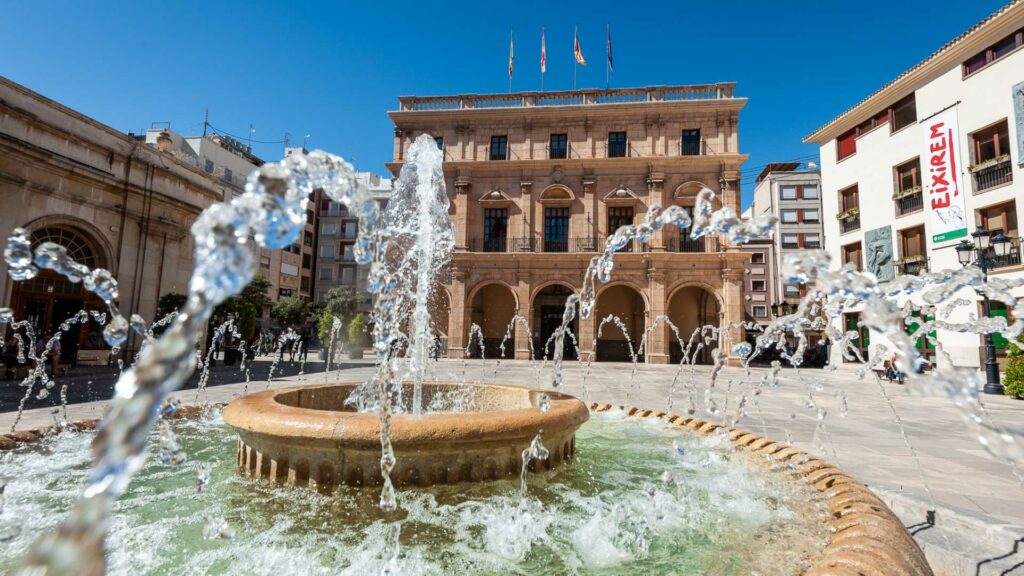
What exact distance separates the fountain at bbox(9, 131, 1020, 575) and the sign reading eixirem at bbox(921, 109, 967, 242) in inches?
669

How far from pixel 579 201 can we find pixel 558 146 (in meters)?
3.24

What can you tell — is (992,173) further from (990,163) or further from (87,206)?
(87,206)

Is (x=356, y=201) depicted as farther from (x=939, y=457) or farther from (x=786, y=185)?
(x=786, y=185)

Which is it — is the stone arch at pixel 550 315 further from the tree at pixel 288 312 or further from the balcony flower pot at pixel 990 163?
the tree at pixel 288 312

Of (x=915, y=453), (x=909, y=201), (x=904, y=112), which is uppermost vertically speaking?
(x=904, y=112)

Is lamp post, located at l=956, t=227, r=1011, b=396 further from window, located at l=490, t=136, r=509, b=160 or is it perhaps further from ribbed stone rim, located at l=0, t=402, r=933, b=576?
window, located at l=490, t=136, r=509, b=160

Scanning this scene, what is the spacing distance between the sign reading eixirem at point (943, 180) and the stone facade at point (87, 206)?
25.5 m

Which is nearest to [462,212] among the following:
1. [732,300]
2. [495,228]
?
[495,228]

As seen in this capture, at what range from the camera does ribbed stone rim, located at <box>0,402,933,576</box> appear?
156 cm

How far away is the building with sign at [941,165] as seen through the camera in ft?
46.0

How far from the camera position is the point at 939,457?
4238 mm

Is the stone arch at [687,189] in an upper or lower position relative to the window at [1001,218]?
upper

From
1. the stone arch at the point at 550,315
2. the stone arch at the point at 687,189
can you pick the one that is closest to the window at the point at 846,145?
the stone arch at the point at 687,189

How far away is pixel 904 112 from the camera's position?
17.5 meters
